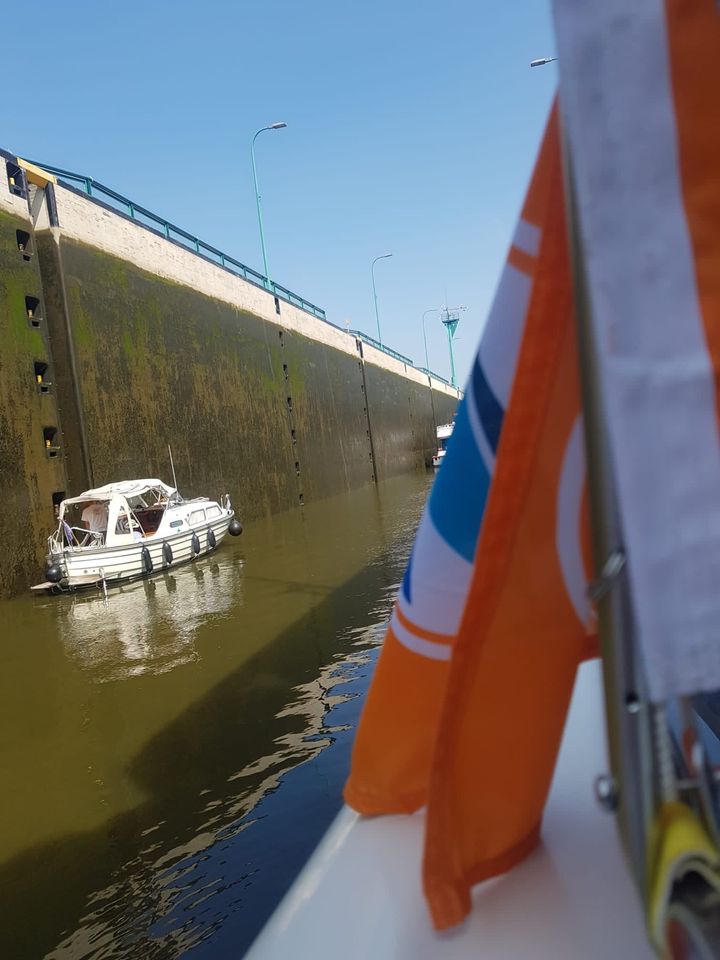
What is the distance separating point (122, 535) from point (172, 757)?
7.03 m

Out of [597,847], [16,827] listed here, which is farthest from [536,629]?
[16,827]

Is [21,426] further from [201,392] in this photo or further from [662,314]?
[662,314]

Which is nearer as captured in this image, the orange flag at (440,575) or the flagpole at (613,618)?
the flagpole at (613,618)

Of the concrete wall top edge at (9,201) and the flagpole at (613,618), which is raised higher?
the concrete wall top edge at (9,201)

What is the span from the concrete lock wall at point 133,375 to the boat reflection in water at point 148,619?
1702 mm

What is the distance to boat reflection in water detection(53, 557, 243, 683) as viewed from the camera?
683 cm

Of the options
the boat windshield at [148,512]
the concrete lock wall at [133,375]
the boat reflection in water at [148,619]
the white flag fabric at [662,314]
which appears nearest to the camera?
the white flag fabric at [662,314]

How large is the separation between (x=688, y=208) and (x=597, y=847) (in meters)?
1.01

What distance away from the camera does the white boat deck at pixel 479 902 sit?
43.0 inches

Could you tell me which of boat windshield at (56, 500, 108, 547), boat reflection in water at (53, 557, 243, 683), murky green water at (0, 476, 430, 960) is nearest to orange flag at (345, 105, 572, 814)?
murky green water at (0, 476, 430, 960)

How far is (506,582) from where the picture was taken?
102cm

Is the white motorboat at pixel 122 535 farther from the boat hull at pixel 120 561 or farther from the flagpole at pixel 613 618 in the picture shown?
the flagpole at pixel 613 618

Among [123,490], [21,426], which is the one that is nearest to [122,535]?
[123,490]

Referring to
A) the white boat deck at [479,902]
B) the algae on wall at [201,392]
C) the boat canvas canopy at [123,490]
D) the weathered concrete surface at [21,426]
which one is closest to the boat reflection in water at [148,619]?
the weathered concrete surface at [21,426]
